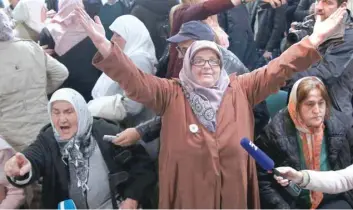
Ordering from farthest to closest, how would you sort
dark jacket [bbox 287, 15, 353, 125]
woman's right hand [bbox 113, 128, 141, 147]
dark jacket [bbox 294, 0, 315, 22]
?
dark jacket [bbox 294, 0, 315, 22] < dark jacket [bbox 287, 15, 353, 125] < woman's right hand [bbox 113, 128, 141, 147]

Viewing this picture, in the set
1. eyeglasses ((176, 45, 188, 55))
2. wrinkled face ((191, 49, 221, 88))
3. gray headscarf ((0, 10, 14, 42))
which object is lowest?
wrinkled face ((191, 49, 221, 88))

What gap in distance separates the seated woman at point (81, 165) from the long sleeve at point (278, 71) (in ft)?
2.27

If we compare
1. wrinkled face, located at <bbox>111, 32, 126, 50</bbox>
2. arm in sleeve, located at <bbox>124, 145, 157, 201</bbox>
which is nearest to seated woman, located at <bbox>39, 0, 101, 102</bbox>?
wrinkled face, located at <bbox>111, 32, 126, 50</bbox>

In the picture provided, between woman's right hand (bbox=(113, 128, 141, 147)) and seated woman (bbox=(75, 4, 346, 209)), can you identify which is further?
woman's right hand (bbox=(113, 128, 141, 147))

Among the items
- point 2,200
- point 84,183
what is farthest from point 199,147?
point 2,200

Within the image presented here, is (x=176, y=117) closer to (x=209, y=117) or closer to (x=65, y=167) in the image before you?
(x=209, y=117)

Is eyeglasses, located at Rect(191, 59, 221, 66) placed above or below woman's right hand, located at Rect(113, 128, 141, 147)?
above

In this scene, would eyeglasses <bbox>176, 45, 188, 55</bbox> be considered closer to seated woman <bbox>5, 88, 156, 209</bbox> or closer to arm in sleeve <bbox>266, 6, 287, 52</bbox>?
seated woman <bbox>5, 88, 156, 209</bbox>

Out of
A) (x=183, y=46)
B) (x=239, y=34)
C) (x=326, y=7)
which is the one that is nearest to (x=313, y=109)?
(x=326, y=7)

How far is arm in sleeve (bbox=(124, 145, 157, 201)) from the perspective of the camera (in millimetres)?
2627

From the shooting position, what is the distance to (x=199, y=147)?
2221 mm

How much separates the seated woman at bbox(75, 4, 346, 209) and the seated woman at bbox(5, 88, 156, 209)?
344 millimetres

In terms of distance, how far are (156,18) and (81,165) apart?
151 centimetres

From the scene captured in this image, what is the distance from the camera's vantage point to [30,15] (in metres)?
3.88
